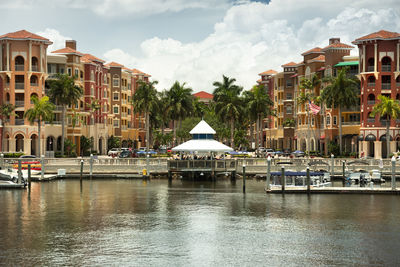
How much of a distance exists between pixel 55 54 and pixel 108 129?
2740 centimetres

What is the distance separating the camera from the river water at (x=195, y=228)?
29766 millimetres

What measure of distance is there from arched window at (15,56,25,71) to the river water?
44499 millimetres

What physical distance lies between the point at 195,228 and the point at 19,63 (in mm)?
71799

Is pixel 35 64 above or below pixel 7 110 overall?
above

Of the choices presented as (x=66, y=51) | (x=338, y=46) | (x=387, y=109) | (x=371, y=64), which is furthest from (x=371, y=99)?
(x=66, y=51)

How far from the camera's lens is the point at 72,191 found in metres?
60.0

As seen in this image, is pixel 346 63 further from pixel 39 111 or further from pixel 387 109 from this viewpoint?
pixel 39 111

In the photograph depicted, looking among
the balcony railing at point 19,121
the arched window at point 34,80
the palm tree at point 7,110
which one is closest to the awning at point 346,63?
the arched window at point 34,80

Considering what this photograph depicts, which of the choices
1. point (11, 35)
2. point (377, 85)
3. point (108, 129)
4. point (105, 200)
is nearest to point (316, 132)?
point (377, 85)

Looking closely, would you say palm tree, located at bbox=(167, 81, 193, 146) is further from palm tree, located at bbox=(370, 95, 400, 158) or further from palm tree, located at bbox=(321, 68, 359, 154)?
palm tree, located at bbox=(370, 95, 400, 158)

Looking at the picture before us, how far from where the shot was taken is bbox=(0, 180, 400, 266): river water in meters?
29.8

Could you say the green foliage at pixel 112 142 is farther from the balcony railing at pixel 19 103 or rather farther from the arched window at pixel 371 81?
the arched window at pixel 371 81

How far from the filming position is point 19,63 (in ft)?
329

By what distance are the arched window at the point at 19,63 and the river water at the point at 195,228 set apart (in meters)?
44.5
